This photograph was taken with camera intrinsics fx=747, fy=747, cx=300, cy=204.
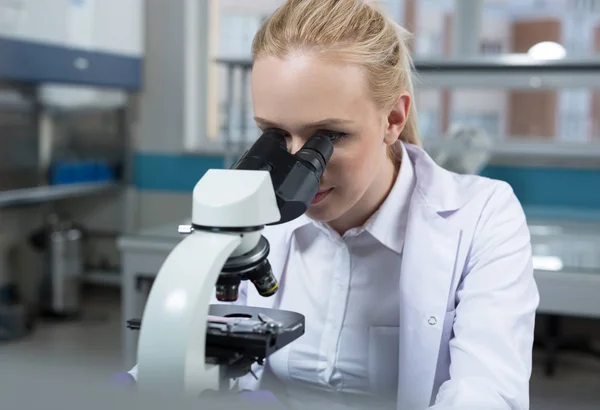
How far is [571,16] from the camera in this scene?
3.68 m

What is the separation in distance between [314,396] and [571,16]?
3087mm

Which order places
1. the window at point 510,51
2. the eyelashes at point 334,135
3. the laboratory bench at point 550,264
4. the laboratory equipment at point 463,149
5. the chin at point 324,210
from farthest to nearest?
the window at point 510,51
the laboratory equipment at point 463,149
the laboratory bench at point 550,264
the chin at point 324,210
the eyelashes at point 334,135

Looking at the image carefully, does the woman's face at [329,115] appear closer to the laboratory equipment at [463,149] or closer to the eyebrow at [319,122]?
the eyebrow at [319,122]

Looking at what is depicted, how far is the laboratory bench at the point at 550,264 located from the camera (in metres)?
1.89

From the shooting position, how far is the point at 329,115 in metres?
0.97

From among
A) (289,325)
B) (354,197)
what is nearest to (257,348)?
(289,325)

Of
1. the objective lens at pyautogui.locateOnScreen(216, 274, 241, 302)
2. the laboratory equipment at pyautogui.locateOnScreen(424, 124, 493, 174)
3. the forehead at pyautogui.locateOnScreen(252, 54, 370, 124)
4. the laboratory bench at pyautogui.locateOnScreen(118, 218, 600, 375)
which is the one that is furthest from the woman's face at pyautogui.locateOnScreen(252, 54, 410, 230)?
the laboratory equipment at pyautogui.locateOnScreen(424, 124, 493, 174)

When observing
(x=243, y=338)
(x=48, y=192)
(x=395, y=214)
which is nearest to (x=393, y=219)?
(x=395, y=214)

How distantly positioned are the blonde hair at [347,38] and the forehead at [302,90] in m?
0.03

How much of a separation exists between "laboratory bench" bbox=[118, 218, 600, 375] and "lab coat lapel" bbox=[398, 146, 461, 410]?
0.54 meters

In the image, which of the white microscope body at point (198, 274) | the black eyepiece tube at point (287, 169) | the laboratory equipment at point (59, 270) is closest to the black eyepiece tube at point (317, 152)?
the black eyepiece tube at point (287, 169)

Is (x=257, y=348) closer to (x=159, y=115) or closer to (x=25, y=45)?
(x=25, y=45)

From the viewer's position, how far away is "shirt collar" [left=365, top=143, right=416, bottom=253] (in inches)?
49.4

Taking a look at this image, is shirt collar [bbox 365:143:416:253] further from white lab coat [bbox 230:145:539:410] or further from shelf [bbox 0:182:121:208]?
shelf [bbox 0:182:121:208]
